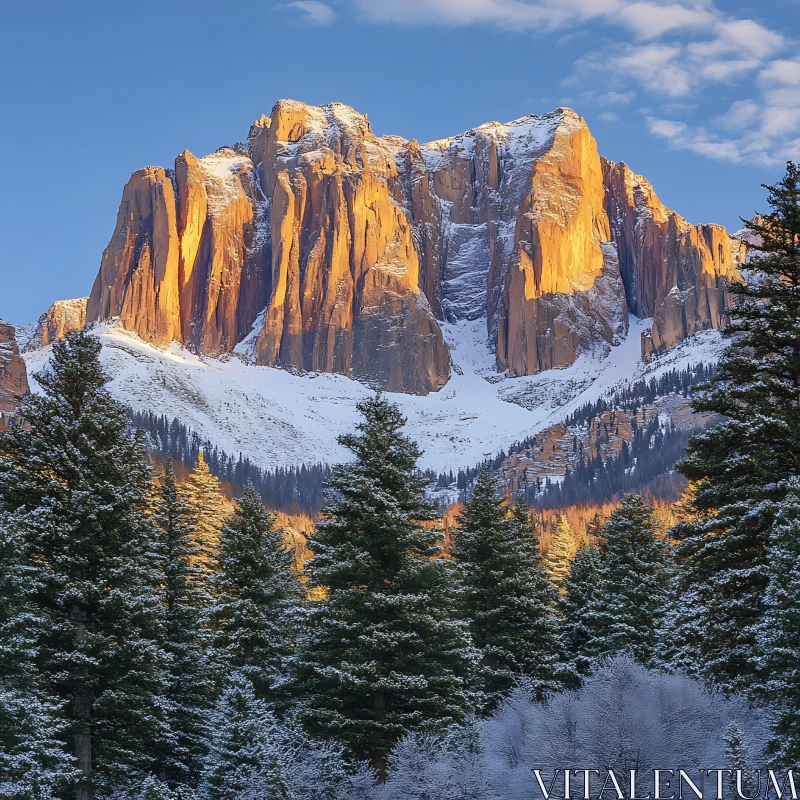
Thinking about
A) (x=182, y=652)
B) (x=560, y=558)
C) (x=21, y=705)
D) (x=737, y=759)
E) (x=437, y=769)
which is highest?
(x=560, y=558)

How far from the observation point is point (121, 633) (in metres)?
25.4

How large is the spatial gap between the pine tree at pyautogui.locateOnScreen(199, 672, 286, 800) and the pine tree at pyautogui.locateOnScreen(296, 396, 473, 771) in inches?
117

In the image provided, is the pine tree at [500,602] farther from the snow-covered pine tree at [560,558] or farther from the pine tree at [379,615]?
the snow-covered pine tree at [560,558]

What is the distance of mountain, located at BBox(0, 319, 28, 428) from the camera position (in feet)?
400

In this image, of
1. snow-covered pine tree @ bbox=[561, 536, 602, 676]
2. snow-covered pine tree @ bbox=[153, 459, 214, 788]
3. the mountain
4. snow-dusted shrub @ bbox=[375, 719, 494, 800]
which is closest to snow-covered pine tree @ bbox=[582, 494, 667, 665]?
snow-covered pine tree @ bbox=[561, 536, 602, 676]

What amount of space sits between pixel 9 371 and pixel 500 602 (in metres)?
109

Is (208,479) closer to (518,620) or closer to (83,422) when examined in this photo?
(518,620)

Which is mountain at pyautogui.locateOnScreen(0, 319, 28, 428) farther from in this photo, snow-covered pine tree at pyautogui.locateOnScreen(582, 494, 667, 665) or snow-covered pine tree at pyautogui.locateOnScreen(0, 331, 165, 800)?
snow-covered pine tree at pyautogui.locateOnScreen(0, 331, 165, 800)

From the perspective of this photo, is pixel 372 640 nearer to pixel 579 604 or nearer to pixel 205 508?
pixel 579 604

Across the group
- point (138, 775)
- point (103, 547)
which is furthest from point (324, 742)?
point (103, 547)

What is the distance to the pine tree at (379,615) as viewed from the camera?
89.6ft

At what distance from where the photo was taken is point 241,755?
78.8 ft

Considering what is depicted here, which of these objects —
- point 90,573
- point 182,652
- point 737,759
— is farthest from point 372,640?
point 737,759

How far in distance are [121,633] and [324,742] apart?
19.8ft
